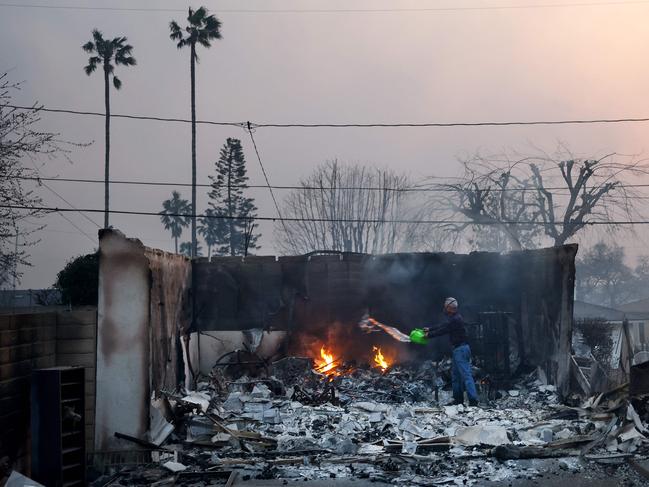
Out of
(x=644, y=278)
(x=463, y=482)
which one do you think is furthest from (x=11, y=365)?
(x=644, y=278)

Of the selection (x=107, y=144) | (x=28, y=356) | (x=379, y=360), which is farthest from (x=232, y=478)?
(x=107, y=144)

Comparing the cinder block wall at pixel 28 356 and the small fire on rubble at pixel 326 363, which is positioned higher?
the cinder block wall at pixel 28 356

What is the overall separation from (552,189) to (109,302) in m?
27.4

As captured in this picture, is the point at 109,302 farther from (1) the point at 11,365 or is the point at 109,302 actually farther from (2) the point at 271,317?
(2) the point at 271,317

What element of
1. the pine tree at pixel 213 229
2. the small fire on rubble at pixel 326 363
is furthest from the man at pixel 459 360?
the pine tree at pixel 213 229

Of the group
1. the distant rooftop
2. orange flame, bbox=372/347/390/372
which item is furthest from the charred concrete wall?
the distant rooftop

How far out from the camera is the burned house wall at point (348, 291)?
15164mm

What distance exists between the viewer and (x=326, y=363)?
15.3 m

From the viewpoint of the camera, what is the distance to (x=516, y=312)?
1495cm

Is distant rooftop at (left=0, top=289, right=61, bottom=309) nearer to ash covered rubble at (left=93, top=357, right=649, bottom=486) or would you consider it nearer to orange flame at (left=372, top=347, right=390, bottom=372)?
orange flame at (left=372, top=347, right=390, bottom=372)

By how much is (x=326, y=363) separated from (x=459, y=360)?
4.00 meters

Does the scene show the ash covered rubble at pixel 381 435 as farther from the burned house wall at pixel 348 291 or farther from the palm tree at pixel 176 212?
the palm tree at pixel 176 212

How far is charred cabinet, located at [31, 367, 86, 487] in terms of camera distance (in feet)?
23.2

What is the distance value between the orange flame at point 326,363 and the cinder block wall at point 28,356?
689 cm
